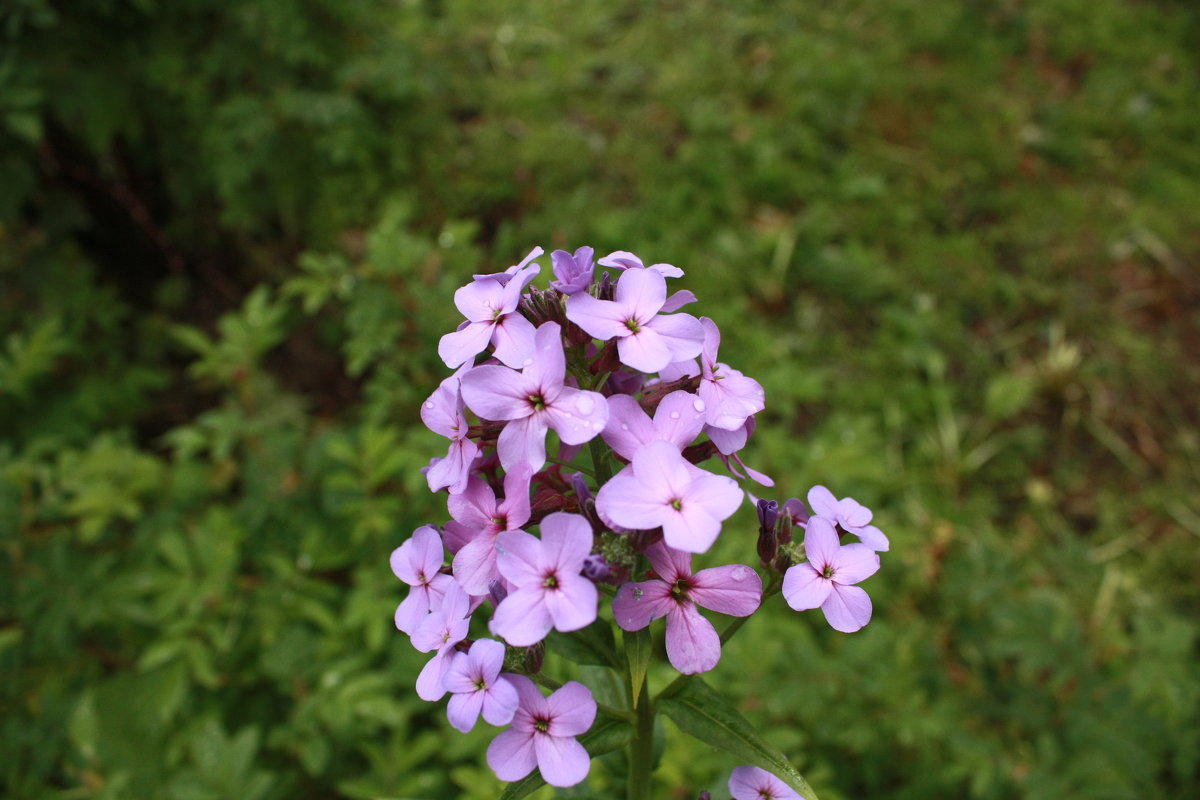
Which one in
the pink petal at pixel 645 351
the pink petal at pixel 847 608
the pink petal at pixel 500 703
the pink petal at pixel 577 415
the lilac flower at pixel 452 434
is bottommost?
the pink petal at pixel 847 608

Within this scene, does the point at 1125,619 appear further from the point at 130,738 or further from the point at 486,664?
the point at 130,738

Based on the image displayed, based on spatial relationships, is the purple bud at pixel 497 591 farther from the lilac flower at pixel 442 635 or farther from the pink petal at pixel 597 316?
the pink petal at pixel 597 316

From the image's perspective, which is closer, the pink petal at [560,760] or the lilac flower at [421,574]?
the pink petal at [560,760]

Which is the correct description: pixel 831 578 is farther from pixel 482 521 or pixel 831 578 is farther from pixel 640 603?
pixel 482 521

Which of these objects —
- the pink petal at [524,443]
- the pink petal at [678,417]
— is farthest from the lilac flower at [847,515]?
the pink petal at [524,443]

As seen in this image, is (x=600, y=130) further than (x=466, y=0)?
No

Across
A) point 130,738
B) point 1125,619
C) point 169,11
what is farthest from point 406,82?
point 1125,619

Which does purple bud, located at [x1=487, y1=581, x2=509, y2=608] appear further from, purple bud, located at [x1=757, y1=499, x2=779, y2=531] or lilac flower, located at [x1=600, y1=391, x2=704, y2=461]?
purple bud, located at [x1=757, y1=499, x2=779, y2=531]
